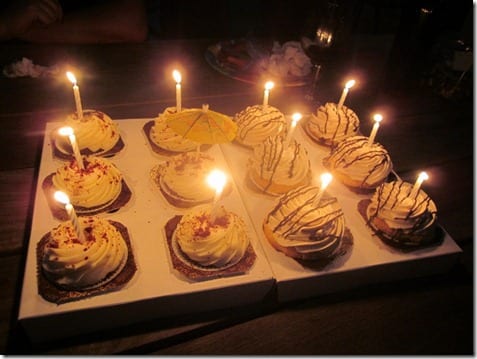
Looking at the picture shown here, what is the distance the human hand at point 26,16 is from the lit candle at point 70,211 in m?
2.23

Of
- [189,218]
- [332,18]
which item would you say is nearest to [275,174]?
[189,218]

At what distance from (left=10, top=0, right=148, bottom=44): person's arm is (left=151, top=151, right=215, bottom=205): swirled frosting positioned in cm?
179

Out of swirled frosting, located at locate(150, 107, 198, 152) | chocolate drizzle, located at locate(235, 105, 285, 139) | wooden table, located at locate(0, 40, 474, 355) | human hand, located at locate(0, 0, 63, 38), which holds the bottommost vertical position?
wooden table, located at locate(0, 40, 474, 355)

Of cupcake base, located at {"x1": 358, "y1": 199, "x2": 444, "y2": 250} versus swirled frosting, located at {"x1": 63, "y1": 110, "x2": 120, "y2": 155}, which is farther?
swirled frosting, located at {"x1": 63, "y1": 110, "x2": 120, "y2": 155}

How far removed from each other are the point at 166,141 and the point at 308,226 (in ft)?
3.10

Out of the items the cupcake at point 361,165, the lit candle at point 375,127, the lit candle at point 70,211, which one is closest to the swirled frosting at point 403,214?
the cupcake at point 361,165

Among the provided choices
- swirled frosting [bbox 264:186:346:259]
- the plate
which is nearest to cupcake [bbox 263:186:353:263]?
swirled frosting [bbox 264:186:346:259]

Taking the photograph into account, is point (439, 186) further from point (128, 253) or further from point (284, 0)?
point (284, 0)

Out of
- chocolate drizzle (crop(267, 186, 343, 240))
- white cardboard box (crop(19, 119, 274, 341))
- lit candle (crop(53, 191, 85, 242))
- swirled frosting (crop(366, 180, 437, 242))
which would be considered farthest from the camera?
swirled frosting (crop(366, 180, 437, 242))

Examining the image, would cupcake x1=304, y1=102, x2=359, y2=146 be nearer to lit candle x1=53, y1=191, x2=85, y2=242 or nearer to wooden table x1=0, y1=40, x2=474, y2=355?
wooden table x1=0, y1=40, x2=474, y2=355

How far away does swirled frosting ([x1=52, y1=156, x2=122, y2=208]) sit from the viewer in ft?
6.14

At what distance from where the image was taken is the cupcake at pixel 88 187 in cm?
187

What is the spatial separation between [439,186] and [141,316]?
1.90 m

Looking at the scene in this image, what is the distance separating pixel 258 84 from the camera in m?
3.11
